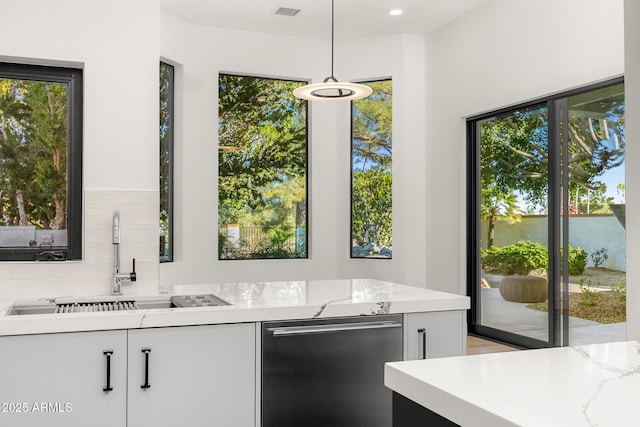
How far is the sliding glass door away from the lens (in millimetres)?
4277

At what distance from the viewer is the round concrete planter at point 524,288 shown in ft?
16.1

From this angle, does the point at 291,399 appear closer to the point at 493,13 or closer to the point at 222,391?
the point at 222,391

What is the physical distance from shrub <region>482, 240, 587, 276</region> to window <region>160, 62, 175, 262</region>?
292 centimetres

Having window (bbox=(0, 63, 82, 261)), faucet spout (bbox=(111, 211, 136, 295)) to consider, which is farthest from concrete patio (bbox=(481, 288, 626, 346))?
window (bbox=(0, 63, 82, 261))

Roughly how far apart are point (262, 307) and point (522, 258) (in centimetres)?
325

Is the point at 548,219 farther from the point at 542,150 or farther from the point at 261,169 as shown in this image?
the point at 261,169

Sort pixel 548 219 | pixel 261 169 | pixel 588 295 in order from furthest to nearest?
pixel 261 169
pixel 548 219
pixel 588 295

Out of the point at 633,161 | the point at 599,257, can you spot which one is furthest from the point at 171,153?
the point at 633,161

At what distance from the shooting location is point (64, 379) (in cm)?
222

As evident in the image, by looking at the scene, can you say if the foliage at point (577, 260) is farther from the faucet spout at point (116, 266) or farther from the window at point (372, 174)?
the faucet spout at point (116, 266)

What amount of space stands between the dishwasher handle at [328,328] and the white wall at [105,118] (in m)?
0.94

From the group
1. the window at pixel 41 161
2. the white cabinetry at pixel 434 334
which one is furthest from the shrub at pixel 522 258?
the window at pixel 41 161

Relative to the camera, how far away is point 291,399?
252 centimetres

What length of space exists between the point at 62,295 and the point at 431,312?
178 cm
